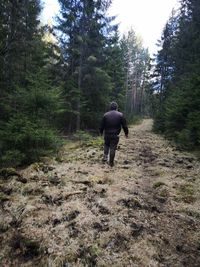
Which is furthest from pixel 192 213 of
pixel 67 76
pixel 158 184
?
pixel 67 76

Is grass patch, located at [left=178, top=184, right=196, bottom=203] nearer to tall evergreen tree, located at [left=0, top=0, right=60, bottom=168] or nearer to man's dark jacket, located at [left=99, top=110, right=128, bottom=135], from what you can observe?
man's dark jacket, located at [left=99, top=110, right=128, bottom=135]

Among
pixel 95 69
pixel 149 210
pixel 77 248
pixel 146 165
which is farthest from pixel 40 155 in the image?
pixel 95 69

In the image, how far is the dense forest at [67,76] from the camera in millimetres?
11484

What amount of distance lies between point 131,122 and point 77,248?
38.7 meters

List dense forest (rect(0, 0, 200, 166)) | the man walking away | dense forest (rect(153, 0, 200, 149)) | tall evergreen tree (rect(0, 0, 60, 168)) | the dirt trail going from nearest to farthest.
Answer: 1. the dirt trail
2. the man walking away
3. tall evergreen tree (rect(0, 0, 60, 168))
4. dense forest (rect(0, 0, 200, 166))
5. dense forest (rect(153, 0, 200, 149))

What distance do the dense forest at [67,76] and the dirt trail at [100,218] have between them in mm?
2858

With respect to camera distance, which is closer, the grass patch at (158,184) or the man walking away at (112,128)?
the grass patch at (158,184)

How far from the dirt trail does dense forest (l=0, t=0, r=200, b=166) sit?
9.38ft

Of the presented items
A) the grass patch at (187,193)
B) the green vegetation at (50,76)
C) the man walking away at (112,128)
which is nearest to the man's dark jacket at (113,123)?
the man walking away at (112,128)

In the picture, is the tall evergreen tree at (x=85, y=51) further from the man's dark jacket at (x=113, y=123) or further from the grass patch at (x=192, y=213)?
the grass patch at (x=192, y=213)

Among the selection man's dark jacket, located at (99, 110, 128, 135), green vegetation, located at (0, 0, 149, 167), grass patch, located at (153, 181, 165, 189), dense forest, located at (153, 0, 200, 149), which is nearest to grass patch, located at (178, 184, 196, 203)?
grass patch, located at (153, 181, 165, 189)

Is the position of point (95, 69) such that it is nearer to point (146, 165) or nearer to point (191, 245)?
point (146, 165)

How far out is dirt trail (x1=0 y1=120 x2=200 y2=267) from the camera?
4.30 meters

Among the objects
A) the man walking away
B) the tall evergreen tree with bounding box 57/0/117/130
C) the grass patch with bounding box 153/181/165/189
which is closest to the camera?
the grass patch with bounding box 153/181/165/189
